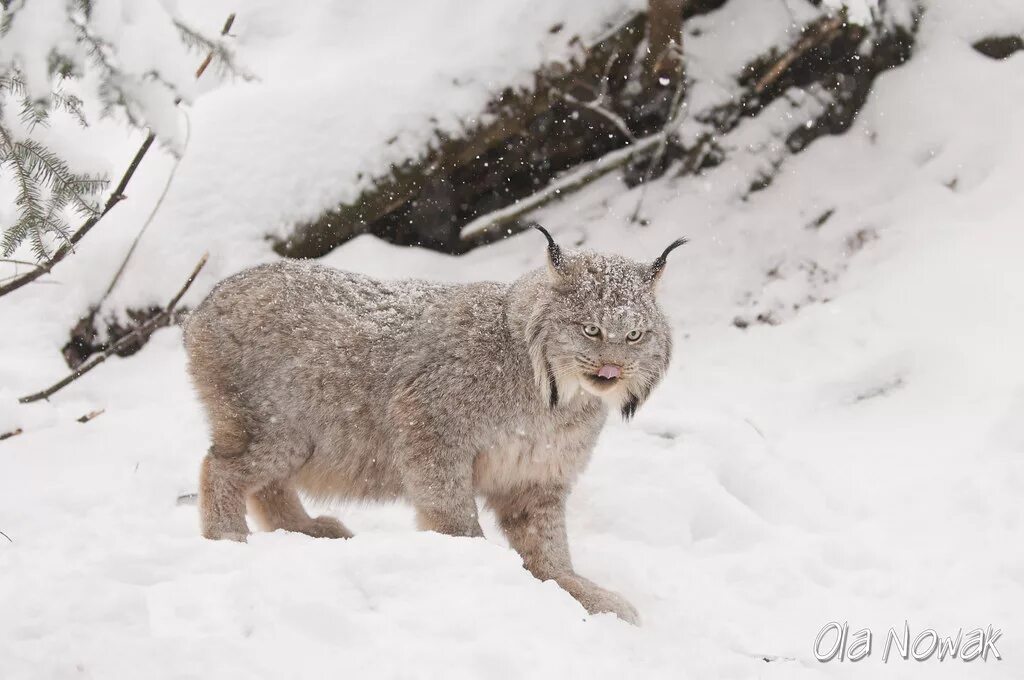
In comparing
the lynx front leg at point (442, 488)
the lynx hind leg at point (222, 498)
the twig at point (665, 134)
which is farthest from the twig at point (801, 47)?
the lynx hind leg at point (222, 498)

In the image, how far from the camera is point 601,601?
443 cm

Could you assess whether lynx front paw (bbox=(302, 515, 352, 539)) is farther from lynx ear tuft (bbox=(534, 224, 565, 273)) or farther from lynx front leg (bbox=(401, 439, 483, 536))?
lynx ear tuft (bbox=(534, 224, 565, 273))

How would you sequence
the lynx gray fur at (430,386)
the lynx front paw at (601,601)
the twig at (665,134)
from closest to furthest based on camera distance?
the lynx front paw at (601,601), the lynx gray fur at (430,386), the twig at (665,134)

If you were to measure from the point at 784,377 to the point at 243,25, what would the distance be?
6296 mm

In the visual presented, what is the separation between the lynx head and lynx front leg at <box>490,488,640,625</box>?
0.55 m

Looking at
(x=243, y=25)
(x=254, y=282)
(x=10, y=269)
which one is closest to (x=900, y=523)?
(x=254, y=282)

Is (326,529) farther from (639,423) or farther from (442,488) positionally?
(639,423)

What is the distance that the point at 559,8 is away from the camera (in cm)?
848

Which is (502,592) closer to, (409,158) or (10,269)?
(409,158)

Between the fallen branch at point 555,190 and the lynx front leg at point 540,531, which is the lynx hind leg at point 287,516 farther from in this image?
the fallen branch at point 555,190

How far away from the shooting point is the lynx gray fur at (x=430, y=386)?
4688 mm

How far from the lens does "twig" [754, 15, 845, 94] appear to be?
8.66 m
